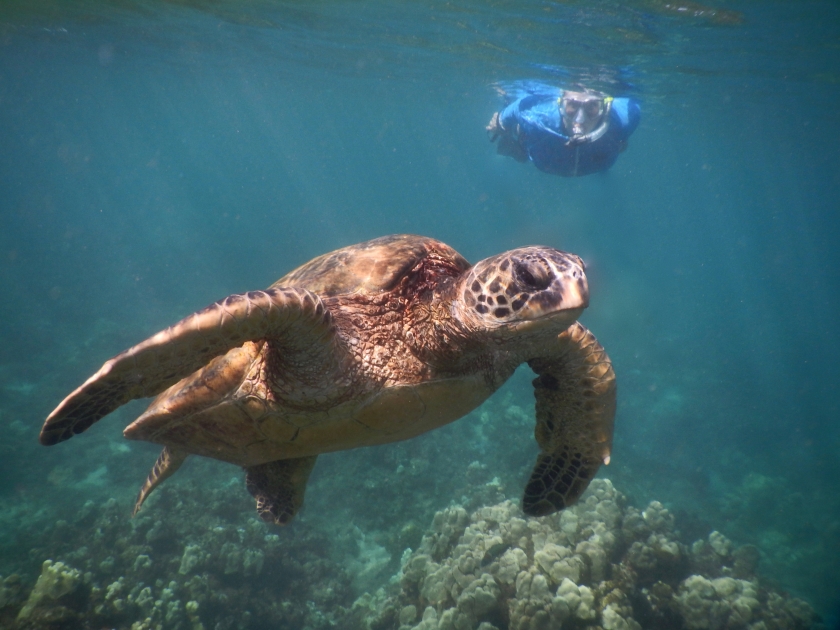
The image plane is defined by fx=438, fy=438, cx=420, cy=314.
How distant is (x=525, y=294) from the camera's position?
7.95ft

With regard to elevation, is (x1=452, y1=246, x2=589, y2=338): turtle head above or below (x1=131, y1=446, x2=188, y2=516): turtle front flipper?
above

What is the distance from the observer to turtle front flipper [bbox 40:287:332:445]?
2.31m

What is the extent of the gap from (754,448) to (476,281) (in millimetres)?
18041

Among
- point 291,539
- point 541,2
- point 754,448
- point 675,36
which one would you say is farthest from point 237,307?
point 754,448

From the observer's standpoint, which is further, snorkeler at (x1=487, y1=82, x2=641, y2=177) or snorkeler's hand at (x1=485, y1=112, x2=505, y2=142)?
snorkeler's hand at (x1=485, y1=112, x2=505, y2=142)

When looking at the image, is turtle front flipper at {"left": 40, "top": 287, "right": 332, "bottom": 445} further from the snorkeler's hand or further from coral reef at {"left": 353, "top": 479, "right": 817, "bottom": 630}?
the snorkeler's hand

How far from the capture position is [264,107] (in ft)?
164

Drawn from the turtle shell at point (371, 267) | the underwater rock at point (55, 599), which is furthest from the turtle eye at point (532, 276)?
the underwater rock at point (55, 599)

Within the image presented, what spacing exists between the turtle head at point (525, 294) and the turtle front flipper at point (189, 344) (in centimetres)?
92

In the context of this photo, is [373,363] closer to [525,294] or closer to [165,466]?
[525,294]

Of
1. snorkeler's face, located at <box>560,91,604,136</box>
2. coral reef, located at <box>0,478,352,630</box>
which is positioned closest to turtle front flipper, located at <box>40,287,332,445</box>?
coral reef, located at <box>0,478,352,630</box>

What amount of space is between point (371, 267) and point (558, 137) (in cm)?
1137

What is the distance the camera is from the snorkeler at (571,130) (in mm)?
12844

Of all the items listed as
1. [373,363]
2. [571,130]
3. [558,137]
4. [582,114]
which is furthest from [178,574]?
[582,114]
